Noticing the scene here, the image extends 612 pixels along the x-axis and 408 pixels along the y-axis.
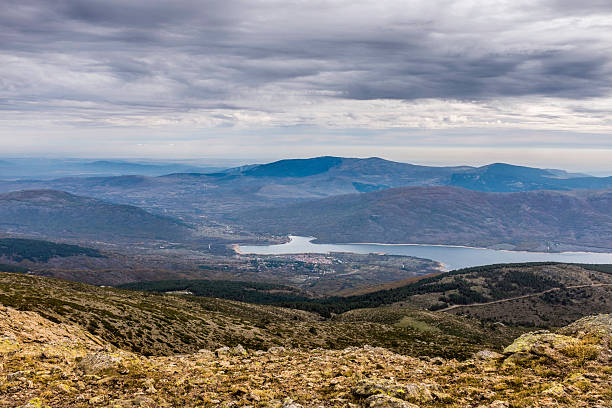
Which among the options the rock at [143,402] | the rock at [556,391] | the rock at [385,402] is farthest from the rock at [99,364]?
the rock at [556,391]

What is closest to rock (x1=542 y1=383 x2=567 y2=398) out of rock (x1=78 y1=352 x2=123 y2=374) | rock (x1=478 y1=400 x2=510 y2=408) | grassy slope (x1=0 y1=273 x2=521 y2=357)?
rock (x1=478 y1=400 x2=510 y2=408)

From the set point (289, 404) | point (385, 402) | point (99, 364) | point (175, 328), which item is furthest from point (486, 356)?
point (175, 328)

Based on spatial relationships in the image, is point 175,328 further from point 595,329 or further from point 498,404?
point 595,329

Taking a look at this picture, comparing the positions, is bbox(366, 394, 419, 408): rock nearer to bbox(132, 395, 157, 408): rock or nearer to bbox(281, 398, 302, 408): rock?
bbox(281, 398, 302, 408): rock

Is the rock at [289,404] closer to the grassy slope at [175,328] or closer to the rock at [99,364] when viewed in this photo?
the rock at [99,364]

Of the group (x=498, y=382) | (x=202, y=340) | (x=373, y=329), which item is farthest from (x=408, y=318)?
(x=498, y=382)

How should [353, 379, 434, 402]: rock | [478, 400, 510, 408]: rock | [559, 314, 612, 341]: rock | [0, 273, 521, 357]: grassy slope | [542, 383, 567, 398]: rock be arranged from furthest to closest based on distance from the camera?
[0, 273, 521, 357]: grassy slope → [559, 314, 612, 341]: rock → [353, 379, 434, 402]: rock → [542, 383, 567, 398]: rock → [478, 400, 510, 408]: rock
